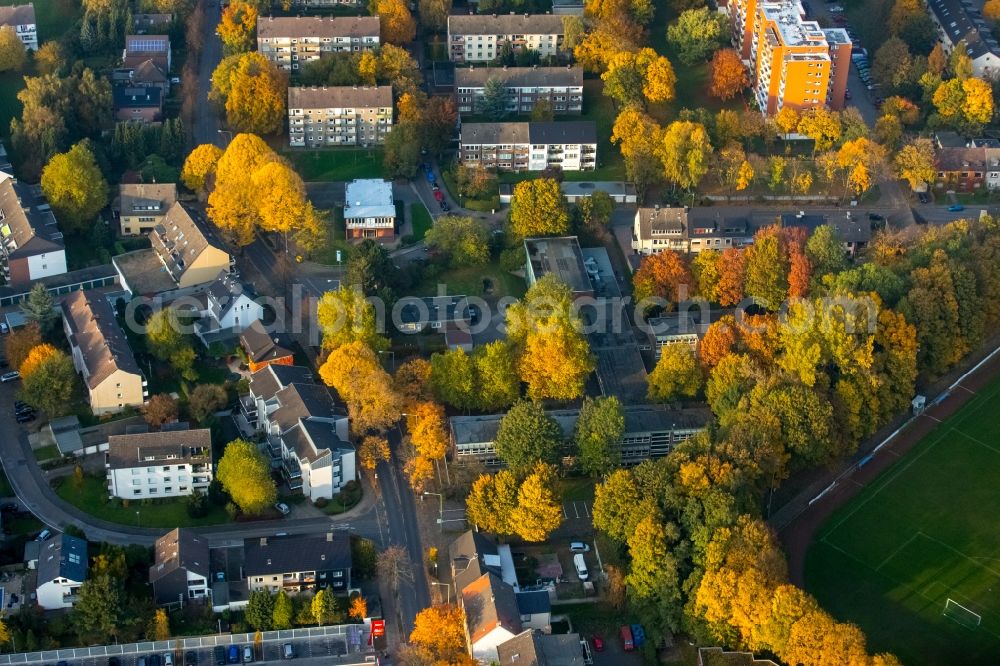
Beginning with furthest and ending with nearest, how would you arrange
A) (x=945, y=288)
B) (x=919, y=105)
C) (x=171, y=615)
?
1. (x=919, y=105)
2. (x=945, y=288)
3. (x=171, y=615)

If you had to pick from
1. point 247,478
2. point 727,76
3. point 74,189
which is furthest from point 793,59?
point 247,478

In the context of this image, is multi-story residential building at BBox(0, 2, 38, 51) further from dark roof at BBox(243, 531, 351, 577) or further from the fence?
the fence

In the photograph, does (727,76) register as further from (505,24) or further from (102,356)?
(102,356)

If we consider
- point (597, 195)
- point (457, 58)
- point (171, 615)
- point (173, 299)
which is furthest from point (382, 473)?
point (457, 58)

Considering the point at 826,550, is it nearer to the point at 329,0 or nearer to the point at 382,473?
the point at 382,473

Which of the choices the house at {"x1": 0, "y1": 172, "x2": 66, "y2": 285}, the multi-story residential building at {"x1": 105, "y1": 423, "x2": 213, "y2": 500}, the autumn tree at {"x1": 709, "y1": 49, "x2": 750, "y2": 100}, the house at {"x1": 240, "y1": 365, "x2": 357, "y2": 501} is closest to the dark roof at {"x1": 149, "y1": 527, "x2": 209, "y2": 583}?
the multi-story residential building at {"x1": 105, "y1": 423, "x2": 213, "y2": 500}

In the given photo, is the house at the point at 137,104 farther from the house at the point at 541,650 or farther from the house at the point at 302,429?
the house at the point at 541,650

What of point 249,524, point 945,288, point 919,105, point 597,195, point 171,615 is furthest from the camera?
point 919,105
